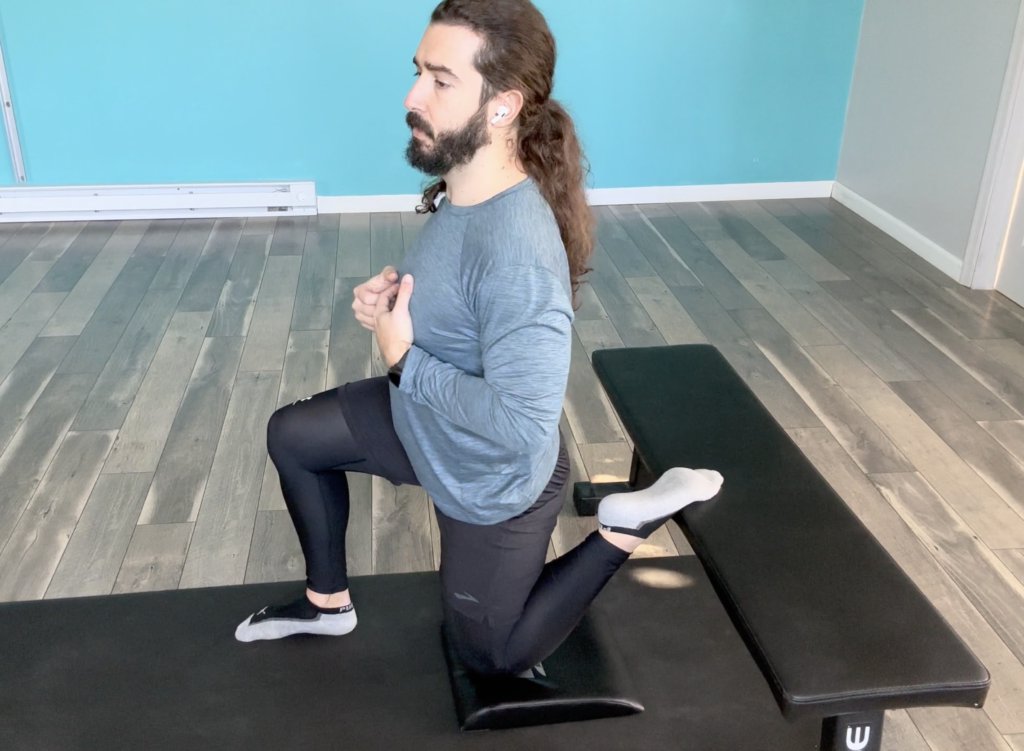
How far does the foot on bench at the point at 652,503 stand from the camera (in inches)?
59.5

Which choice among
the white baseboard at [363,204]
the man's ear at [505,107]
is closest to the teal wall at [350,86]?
the white baseboard at [363,204]

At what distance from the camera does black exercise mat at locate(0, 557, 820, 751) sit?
5.05 feet

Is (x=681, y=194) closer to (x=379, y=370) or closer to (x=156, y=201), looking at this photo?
(x=379, y=370)

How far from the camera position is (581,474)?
7.73ft

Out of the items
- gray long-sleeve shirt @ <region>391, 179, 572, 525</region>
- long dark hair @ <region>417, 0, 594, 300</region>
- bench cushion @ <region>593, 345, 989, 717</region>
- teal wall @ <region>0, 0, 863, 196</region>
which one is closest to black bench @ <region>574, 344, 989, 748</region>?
bench cushion @ <region>593, 345, 989, 717</region>

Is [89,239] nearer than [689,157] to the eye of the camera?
Yes

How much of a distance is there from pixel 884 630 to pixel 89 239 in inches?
141

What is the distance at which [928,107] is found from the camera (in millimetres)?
3693

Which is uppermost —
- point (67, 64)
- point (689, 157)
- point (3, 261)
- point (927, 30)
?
point (927, 30)

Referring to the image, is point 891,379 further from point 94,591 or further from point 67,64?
point 67,64

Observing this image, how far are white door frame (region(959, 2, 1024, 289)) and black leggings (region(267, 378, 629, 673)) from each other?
8.06ft

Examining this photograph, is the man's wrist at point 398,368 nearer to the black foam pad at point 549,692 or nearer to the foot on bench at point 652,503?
the foot on bench at point 652,503

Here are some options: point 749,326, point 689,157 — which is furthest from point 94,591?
point 689,157

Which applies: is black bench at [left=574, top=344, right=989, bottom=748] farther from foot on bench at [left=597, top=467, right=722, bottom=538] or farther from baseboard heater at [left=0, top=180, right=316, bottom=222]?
baseboard heater at [left=0, top=180, right=316, bottom=222]
